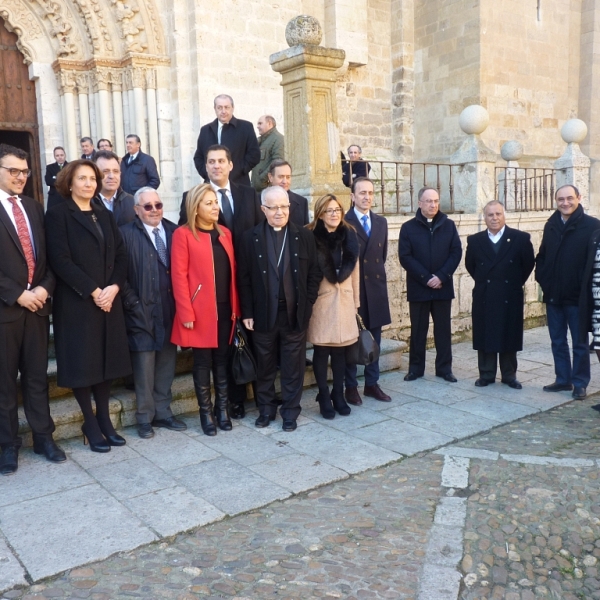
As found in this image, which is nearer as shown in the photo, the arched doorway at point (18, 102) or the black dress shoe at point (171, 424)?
the black dress shoe at point (171, 424)

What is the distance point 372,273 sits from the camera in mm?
5383

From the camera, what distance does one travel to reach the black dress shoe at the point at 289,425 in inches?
182

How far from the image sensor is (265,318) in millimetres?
4547

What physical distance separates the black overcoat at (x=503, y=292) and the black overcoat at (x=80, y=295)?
3.28 meters

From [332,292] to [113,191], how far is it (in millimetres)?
1796

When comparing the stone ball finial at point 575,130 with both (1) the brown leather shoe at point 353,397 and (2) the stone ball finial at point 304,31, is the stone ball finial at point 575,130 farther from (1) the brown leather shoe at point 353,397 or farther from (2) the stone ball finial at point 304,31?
(1) the brown leather shoe at point 353,397

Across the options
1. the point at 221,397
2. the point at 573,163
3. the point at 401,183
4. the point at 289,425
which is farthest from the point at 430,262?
the point at 401,183

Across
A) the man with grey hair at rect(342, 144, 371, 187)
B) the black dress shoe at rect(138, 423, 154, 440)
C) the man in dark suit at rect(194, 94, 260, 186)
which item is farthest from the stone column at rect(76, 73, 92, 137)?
the black dress shoe at rect(138, 423, 154, 440)

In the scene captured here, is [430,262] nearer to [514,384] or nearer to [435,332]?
[435,332]

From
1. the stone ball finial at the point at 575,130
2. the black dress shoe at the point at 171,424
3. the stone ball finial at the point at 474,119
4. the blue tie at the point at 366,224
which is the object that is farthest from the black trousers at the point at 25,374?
the stone ball finial at the point at 575,130

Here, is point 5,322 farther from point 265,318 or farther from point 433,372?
point 433,372

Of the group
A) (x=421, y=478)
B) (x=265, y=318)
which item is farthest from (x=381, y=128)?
(x=421, y=478)

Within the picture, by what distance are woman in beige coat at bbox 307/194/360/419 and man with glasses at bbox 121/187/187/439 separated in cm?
107

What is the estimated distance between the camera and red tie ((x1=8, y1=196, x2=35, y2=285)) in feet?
12.7
